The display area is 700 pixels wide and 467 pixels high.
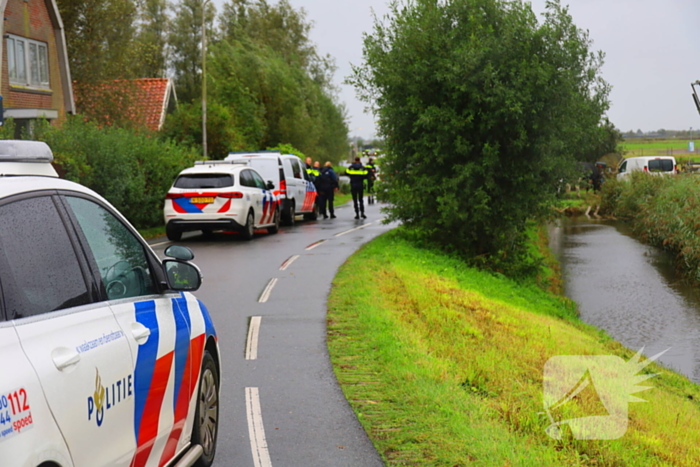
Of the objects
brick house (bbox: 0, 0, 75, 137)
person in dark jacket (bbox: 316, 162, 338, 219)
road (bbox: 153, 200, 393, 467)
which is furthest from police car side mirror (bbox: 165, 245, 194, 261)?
person in dark jacket (bbox: 316, 162, 338, 219)

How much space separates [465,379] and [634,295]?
1244cm

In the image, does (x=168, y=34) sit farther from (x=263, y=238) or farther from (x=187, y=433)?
(x=187, y=433)

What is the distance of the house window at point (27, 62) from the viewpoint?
2967 cm

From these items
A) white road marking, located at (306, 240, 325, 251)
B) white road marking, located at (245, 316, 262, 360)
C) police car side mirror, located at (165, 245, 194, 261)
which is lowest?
white road marking, located at (306, 240, 325, 251)

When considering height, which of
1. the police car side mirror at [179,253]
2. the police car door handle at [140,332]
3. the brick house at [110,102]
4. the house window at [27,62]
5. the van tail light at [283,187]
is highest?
the house window at [27,62]

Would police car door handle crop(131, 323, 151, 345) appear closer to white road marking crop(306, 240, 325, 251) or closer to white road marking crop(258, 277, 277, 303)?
white road marking crop(258, 277, 277, 303)

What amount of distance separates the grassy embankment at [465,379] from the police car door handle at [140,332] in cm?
252

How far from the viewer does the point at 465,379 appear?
8.52 metres

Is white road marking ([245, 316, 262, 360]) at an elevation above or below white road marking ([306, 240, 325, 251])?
above

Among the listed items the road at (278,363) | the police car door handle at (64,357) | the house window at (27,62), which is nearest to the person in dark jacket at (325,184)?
the house window at (27,62)

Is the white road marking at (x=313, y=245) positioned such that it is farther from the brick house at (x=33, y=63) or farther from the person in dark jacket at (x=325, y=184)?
the brick house at (x=33, y=63)

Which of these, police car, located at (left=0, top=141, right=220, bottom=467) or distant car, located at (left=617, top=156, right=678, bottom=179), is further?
distant car, located at (left=617, top=156, right=678, bottom=179)

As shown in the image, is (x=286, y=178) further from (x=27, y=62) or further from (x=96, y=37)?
(x=96, y=37)

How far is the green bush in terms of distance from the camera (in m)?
21.4
